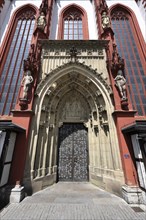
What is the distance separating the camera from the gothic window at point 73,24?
35.8 ft

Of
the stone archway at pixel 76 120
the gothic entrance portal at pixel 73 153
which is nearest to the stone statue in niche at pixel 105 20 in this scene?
the stone archway at pixel 76 120

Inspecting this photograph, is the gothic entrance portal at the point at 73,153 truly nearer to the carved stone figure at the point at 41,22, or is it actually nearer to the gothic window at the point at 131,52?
the gothic window at the point at 131,52

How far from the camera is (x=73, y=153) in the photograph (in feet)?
23.7

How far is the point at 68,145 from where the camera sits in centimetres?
739

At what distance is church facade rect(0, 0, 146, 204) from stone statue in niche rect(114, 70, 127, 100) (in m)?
0.06

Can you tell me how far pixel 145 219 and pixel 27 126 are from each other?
19.0 ft

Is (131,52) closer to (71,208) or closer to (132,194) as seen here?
(132,194)

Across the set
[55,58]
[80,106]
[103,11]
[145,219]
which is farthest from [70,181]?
[103,11]

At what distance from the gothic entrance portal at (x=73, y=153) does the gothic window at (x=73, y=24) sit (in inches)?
361

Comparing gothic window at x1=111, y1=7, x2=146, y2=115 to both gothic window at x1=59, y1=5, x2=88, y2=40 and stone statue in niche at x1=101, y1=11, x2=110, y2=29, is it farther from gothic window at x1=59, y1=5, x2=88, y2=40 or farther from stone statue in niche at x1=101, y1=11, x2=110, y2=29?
gothic window at x1=59, y1=5, x2=88, y2=40

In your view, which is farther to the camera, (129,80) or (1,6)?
(1,6)

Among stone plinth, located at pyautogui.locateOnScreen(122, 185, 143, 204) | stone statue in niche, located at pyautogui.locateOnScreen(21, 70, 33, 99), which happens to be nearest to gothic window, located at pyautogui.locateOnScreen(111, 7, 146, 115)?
stone plinth, located at pyautogui.locateOnScreen(122, 185, 143, 204)

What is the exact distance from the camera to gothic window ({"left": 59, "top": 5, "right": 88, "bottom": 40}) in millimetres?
10922

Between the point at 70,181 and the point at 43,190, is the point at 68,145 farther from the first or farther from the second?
the point at 43,190
